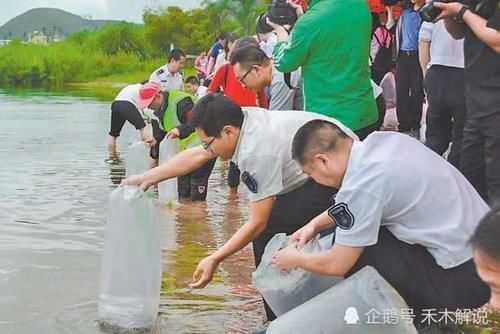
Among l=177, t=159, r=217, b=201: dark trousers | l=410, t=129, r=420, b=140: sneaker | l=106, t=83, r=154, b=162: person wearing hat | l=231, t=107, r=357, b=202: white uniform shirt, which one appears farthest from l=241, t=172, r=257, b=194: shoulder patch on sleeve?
l=106, t=83, r=154, b=162: person wearing hat

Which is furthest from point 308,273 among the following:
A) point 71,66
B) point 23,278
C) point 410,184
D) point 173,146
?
point 71,66

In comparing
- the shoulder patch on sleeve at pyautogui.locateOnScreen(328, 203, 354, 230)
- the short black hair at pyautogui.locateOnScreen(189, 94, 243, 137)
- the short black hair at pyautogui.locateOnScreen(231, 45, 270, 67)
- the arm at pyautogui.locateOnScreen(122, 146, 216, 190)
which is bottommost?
the arm at pyautogui.locateOnScreen(122, 146, 216, 190)

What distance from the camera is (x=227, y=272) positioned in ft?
18.2

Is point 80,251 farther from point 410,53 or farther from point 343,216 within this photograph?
point 343,216

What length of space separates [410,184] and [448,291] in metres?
0.44

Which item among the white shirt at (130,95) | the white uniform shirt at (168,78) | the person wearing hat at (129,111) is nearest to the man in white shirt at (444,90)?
the person wearing hat at (129,111)

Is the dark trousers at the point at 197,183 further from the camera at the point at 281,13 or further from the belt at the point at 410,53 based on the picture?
the camera at the point at 281,13

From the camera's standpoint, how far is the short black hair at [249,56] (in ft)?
18.3

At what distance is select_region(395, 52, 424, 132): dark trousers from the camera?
7.46 m

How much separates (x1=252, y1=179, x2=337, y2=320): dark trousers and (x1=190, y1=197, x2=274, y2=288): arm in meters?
0.27

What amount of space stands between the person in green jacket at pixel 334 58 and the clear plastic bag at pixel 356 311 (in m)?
2.07

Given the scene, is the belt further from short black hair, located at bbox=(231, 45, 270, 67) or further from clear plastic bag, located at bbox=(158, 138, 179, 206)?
short black hair, located at bbox=(231, 45, 270, 67)

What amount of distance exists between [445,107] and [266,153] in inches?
70.4

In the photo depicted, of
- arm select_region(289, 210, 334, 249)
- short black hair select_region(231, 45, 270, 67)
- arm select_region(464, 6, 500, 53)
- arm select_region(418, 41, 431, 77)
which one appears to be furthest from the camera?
arm select_region(418, 41, 431, 77)
